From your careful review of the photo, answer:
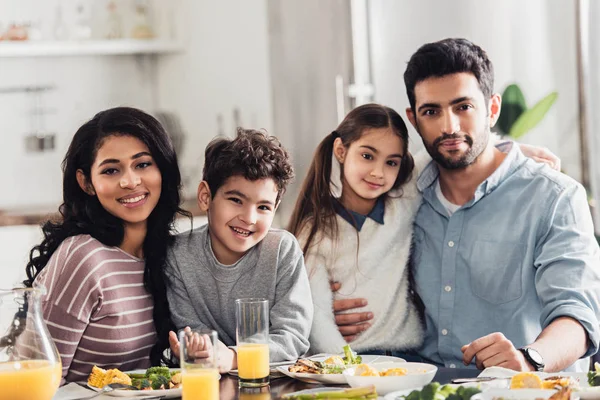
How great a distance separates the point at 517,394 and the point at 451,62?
1.21 m

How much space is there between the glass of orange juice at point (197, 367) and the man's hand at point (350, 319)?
38.0 inches

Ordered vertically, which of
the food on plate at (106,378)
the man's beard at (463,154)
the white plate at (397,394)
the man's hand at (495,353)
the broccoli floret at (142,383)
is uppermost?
the man's beard at (463,154)

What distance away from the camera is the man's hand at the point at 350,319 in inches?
93.4

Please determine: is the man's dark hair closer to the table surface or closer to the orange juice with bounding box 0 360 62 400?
→ the table surface

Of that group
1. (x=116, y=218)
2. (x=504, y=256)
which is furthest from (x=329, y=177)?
(x=116, y=218)

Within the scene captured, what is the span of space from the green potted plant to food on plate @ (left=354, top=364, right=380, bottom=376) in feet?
7.89

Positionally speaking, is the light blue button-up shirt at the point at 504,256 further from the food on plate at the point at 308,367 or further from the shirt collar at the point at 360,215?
the food on plate at the point at 308,367

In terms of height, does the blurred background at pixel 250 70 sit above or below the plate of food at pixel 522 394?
above

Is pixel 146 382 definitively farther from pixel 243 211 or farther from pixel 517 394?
pixel 517 394

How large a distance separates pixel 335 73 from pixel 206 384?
3045 millimetres

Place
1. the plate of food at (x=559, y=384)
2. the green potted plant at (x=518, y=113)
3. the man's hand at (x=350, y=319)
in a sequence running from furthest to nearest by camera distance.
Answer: the green potted plant at (x=518, y=113) → the man's hand at (x=350, y=319) → the plate of food at (x=559, y=384)

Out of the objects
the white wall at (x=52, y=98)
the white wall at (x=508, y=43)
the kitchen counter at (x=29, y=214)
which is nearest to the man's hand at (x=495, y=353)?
the white wall at (x=508, y=43)

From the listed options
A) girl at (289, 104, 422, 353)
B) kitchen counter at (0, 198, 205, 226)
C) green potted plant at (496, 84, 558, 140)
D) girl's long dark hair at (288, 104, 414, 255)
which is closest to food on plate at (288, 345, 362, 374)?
girl at (289, 104, 422, 353)

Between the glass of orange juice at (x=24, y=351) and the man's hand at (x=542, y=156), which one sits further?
the man's hand at (x=542, y=156)
